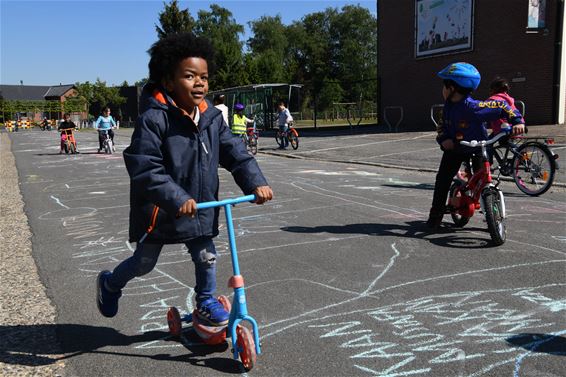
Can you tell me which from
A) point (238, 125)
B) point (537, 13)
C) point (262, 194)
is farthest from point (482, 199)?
point (537, 13)

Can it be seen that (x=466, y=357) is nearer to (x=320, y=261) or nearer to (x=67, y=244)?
(x=320, y=261)

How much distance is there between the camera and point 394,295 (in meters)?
3.96

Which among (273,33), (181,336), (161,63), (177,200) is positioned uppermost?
(273,33)

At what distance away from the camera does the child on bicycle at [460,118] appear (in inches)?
218

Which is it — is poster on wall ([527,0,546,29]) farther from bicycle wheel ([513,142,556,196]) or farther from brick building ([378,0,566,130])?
bicycle wheel ([513,142,556,196])

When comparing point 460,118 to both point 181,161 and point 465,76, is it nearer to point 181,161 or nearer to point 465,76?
point 465,76

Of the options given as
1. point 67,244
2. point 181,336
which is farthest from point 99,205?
point 181,336

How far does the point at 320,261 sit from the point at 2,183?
10.1 meters

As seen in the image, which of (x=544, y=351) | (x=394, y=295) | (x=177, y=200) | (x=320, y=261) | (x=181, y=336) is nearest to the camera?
(x=177, y=200)

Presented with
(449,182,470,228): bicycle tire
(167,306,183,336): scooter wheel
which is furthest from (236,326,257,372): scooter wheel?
(449,182,470,228): bicycle tire

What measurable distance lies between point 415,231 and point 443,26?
20499mm

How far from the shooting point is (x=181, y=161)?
120 inches

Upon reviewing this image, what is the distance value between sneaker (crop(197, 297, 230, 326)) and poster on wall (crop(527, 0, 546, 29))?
67.5 feet

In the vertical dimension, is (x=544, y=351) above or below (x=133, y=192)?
below
